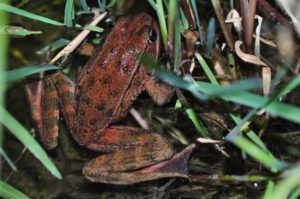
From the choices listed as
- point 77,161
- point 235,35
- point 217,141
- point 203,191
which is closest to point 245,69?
point 235,35

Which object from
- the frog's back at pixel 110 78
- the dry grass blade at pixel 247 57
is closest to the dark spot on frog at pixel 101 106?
the frog's back at pixel 110 78

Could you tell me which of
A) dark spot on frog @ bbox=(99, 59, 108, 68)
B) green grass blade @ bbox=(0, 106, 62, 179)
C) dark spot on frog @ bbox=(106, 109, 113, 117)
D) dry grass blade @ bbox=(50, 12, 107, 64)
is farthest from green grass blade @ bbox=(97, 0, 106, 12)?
green grass blade @ bbox=(0, 106, 62, 179)

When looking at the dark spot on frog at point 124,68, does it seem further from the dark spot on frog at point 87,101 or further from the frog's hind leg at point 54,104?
the frog's hind leg at point 54,104

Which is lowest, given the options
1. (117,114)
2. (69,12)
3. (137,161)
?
(137,161)

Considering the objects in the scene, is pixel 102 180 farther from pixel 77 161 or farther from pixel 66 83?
pixel 66 83

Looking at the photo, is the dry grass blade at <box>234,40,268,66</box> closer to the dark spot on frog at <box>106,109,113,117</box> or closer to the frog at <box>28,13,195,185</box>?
the frog at <box>28,13,195,185</box>

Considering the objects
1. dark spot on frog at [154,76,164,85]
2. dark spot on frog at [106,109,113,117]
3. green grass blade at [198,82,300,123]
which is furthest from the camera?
dark spot on frog at [154,76,164,85]

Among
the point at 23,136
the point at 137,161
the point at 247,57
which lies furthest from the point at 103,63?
the point at 23,136

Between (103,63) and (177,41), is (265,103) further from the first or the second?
(103,63)
